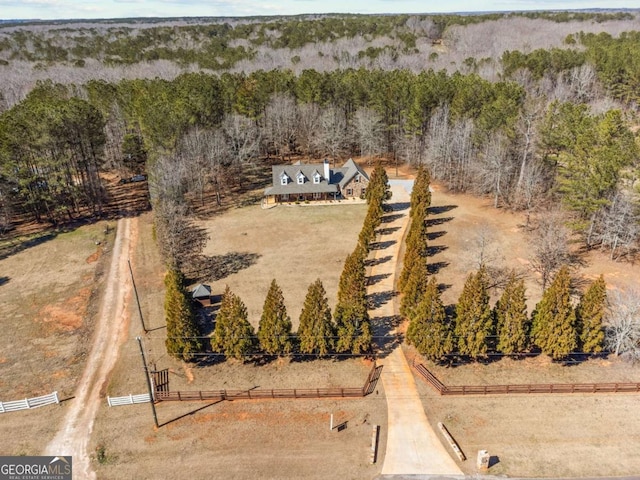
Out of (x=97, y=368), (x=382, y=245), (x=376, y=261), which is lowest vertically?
(x=97, y=368)

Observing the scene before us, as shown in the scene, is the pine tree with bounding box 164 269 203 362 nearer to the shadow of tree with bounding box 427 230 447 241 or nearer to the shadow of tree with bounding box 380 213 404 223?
the shadow of tree with bounding box 427 230 447 241

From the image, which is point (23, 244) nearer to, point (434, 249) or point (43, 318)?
point (43, 318)

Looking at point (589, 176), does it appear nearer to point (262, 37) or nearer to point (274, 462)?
point (274, 462)

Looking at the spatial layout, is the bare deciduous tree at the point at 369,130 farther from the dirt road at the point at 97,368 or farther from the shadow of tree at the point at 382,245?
the dirt road at the point at 97,368

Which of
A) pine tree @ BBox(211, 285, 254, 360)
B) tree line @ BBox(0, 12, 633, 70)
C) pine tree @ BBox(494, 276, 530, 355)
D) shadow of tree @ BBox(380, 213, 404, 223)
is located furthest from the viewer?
tree line @ BBox(0, 12, 633, 70)

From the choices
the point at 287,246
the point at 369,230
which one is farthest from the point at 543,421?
the point at 287,246

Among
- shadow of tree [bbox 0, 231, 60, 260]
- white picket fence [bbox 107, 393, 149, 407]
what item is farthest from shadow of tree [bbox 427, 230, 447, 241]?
shadow of tree [bbox 0, 231, 60, 260]
